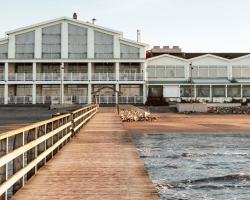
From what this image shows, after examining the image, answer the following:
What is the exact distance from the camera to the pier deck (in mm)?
8484

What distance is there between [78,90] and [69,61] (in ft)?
14.4

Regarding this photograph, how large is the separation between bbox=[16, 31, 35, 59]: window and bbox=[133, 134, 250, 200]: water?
4991 cm

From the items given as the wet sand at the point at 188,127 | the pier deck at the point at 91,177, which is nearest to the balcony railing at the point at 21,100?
the wet sand at the point at 188,127

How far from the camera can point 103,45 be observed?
237 ft

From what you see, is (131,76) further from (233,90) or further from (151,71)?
(233,90)

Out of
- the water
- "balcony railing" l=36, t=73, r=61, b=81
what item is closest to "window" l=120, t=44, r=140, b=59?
"balcony railing" l=36, t=73, r=61, b=81

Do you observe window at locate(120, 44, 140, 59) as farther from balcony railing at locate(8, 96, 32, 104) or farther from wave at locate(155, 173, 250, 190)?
wave at locate(155, 173, 250, 190)

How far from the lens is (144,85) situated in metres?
71.6

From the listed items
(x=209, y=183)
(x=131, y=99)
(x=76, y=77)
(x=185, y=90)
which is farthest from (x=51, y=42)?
(x=209, y=183)

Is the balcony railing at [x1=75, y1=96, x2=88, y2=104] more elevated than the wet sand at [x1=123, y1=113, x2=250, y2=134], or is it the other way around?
the balcony railing at [x1=75, y1=96, x2=88, y2=104]

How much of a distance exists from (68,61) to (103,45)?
5496mm

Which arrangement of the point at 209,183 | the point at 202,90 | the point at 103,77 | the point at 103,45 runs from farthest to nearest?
the point at 202,90 → the point at 103,45 → the point at 103,77 → the point at 209,183

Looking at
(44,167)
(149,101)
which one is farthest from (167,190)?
(149,101)

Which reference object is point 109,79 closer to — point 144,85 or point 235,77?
point 144,85
